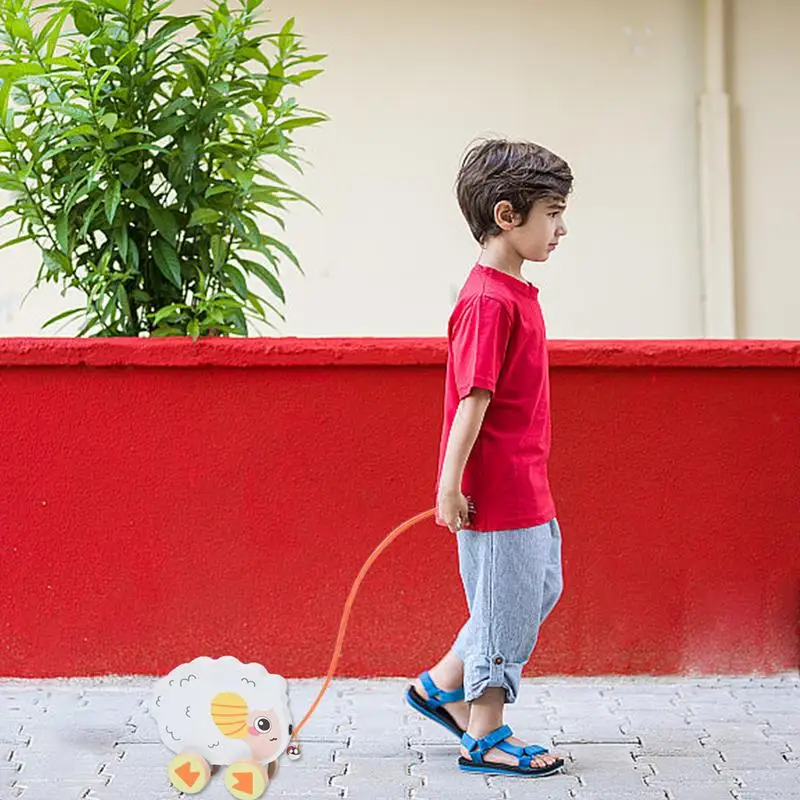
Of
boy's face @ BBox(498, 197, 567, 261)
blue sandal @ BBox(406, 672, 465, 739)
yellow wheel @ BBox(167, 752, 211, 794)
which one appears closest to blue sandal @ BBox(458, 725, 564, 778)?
blue sandal @ BBox(406, 672, 465, 739)

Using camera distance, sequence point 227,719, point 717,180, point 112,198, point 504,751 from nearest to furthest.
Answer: point 227,719 → point 504,751 → point 112,198 → point 717,180

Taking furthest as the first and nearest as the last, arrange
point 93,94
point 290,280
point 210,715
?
point 290,280 → point 93,94 → point 210,715

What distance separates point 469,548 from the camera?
3.05 m

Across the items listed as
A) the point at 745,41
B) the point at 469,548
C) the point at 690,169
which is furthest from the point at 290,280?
the point at 469,548

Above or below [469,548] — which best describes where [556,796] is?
below

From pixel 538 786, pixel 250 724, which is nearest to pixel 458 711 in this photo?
pixel 538 786

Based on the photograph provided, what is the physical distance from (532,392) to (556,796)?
0.86 metres

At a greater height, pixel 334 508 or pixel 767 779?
pixel 334 508

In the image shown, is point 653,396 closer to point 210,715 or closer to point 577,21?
point 210,715

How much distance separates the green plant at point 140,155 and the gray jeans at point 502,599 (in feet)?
3.99

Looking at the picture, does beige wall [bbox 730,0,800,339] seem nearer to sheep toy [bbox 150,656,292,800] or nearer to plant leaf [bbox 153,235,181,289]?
plant leaf [bbox 153,235,181,289]

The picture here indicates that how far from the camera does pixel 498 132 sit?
20.0ft

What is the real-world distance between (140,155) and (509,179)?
136cm

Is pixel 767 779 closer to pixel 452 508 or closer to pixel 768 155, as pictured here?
pixel 452 508
